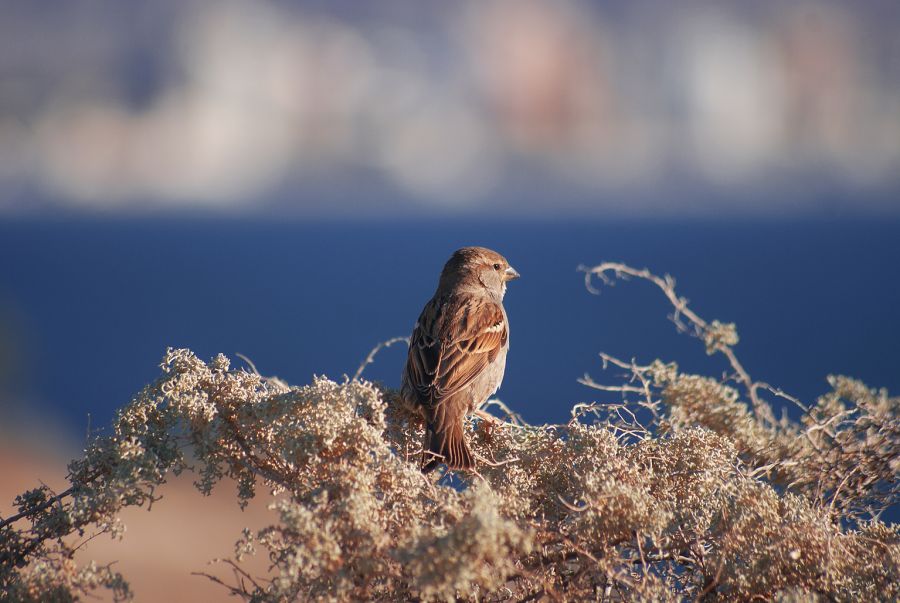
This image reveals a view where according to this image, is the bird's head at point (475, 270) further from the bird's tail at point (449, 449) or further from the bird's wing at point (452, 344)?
the bird's tail at point (449, 449)

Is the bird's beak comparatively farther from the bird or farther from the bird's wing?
the bird's wing

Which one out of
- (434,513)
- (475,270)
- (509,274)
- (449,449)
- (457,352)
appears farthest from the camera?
(509,274)

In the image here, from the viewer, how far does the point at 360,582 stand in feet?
6.13

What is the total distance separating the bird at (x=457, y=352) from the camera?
2803mm

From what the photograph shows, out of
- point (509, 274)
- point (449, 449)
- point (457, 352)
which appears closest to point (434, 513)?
point (449, 449)

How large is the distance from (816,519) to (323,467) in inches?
46.1

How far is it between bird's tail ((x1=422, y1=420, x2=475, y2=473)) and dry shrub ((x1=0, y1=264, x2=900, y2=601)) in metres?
0.09

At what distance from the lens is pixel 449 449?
8.67 feet

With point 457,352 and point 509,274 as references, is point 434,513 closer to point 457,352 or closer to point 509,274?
point 457,352

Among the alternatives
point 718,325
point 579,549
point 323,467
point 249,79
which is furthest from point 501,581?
point 249,79

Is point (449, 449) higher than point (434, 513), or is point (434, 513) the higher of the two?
point (449, 449)

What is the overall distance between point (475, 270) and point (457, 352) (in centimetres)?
69

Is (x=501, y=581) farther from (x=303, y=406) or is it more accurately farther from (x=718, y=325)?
(x=718, y=325)

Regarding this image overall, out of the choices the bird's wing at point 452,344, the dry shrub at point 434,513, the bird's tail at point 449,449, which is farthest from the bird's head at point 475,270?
the dry shrub at point 434,513
